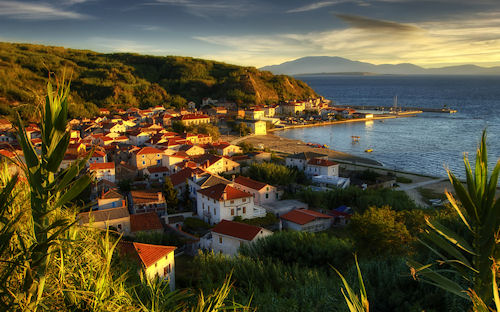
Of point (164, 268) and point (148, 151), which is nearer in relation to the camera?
point (164, 268)

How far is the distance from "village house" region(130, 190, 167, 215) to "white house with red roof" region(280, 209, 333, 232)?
22.7ft

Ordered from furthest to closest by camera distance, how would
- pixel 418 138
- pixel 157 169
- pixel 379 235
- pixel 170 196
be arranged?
pixel 418 138
pixel 157 169
pixel 170 196
pixel 379 235

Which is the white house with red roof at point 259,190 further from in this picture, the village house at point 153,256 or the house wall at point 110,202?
the village house at point 153,256

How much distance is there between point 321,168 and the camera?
95.5ft

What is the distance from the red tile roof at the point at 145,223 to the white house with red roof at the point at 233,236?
320 centimetres

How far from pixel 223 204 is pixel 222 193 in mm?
588

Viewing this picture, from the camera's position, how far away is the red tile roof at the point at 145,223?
17031mm

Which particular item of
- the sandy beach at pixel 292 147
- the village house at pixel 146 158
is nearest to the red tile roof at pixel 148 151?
the village house at pixel 146 158

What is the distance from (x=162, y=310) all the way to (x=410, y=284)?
20.1 ft

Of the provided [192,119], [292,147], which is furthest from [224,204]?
[192,119]

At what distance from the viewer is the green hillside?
76.8 m

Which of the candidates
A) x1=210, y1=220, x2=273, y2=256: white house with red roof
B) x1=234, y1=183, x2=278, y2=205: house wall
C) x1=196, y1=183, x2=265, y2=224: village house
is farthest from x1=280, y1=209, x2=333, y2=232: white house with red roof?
x1=234, y1=183, x2=278, y2=205: house wall

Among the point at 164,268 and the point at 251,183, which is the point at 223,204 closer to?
the point at 251,183

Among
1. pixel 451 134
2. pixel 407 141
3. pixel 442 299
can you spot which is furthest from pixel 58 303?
pixel 451 134
